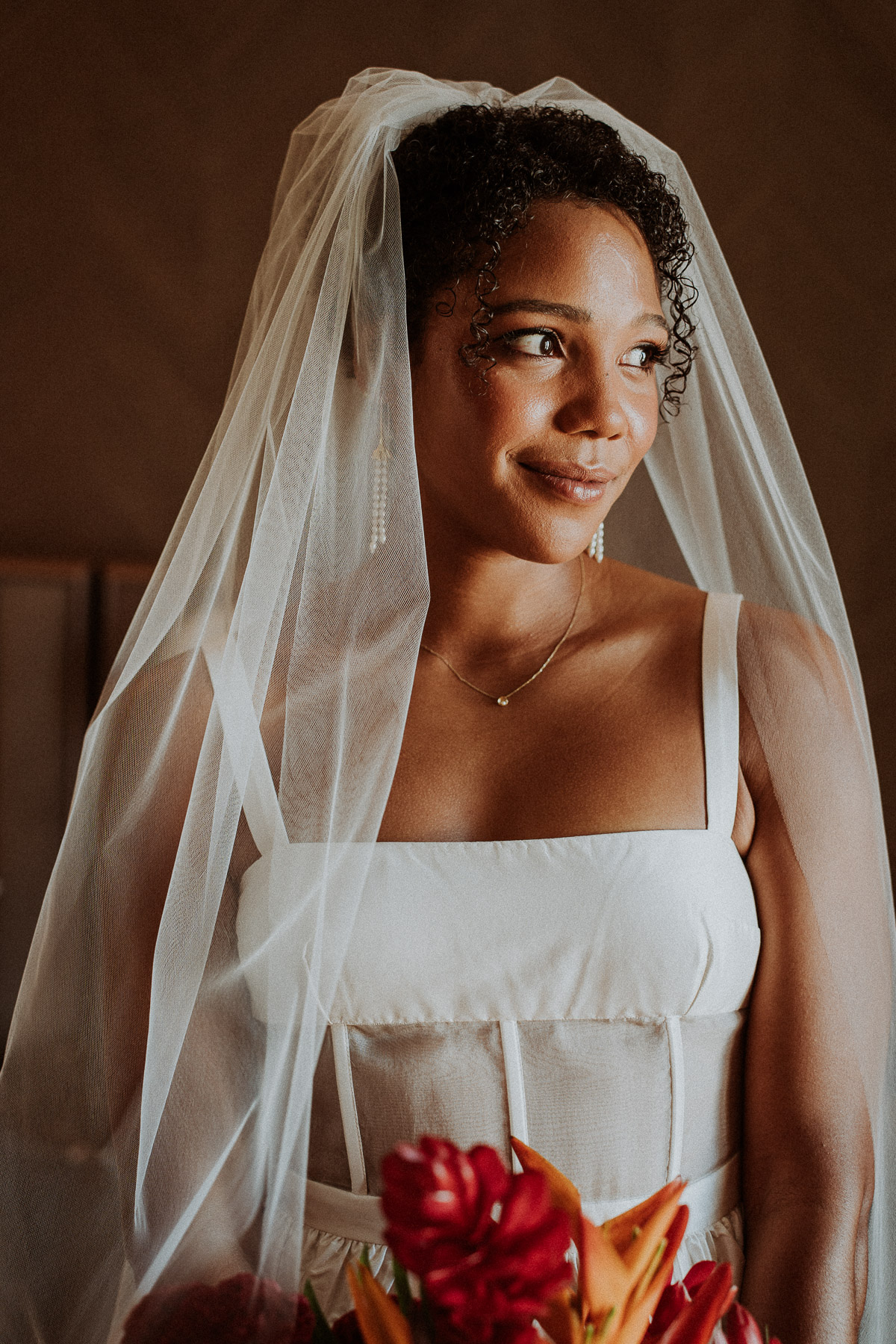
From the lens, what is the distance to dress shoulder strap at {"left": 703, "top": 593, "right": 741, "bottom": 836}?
39.6 inches

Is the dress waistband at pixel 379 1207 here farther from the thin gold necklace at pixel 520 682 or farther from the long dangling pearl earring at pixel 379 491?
the long dangling pearl earring at pixel 379 491

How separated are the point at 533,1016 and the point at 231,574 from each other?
0.47 m

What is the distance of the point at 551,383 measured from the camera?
3.15 feet

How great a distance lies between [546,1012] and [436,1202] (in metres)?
0.54

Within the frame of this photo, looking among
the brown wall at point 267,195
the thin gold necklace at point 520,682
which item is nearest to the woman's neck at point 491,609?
the thin gold necklace at point 520,682

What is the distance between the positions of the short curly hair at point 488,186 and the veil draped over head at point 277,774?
0.04 meters

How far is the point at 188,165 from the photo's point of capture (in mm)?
1787

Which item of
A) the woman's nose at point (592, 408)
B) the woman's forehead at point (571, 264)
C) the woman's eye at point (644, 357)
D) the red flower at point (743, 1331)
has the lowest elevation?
the red flower at point (743, 1331)

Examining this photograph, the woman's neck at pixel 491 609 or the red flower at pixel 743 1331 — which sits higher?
the woman's neck at pixel 491 609

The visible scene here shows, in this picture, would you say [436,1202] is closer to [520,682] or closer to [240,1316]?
[240,1316]

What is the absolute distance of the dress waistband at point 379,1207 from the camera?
0.97m

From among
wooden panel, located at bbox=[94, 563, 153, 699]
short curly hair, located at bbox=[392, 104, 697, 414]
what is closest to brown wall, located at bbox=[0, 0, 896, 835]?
wooden panel, located at bbox=[94, 563, 153, 699]

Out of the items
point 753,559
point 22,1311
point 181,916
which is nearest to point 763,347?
point 753,559

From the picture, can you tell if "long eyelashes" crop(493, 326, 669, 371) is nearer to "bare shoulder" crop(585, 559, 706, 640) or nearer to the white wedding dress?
"bare shoulder" crop(585, 559, 706, 640)
